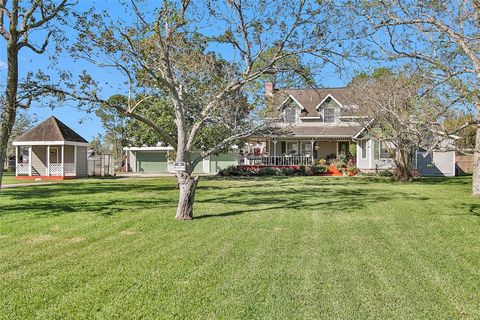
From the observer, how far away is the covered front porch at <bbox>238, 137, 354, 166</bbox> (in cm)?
3425

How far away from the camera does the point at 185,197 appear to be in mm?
10914

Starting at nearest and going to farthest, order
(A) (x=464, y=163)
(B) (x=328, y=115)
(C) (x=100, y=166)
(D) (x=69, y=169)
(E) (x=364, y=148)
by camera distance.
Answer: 1. (D) (x=69, y=169)
2. (E) (x=364, y=148)
3. (C) (x=100, y=166)
4. (B) (x=328, y=115)
5. (A) (x=464, y=163)

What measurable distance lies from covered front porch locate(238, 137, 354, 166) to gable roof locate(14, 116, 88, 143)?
43.4ft

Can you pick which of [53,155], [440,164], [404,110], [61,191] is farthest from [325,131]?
[404,110]

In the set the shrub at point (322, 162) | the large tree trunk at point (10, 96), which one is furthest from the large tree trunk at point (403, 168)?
the large tree trunk at point (10, 96)

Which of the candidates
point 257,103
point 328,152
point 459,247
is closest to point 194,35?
point 257,103

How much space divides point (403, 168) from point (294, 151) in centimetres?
1135

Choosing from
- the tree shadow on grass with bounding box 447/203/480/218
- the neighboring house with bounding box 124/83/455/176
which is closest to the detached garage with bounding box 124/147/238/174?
the neighboring house with bounding box 124/83/455/176

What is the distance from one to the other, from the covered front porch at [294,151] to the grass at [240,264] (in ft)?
71.1

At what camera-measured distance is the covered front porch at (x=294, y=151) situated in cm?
3425

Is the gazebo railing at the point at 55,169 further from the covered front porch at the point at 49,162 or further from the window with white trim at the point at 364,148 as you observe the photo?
the window with white trim at the point at 364,148

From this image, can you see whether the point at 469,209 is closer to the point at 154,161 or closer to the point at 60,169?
the point at 60,169

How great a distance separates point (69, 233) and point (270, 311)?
18.9ft

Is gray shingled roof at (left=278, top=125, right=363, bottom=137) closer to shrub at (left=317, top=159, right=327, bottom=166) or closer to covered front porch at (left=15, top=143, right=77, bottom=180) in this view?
shrub at (left=317, top=159, right=327, bottom=166)
